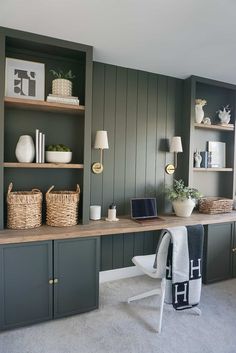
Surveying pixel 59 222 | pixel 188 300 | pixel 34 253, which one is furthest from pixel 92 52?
pixel 188 300

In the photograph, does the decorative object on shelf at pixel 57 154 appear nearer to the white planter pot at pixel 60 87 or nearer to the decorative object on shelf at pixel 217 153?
the white planter pot at pixel 60 87

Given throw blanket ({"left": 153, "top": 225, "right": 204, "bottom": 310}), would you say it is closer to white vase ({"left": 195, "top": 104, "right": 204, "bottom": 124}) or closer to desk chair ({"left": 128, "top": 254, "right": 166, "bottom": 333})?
desk chair ({"left": 128, "top": 254, "right": 166, "bottom": 333})

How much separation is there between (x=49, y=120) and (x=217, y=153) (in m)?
2.24

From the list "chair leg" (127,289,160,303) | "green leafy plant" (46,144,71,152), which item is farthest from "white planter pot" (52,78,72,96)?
"chair leg" (127,289,160,303)

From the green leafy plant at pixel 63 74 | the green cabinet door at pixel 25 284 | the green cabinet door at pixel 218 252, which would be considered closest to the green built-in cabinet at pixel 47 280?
the green cabinet door at pixel 25 284

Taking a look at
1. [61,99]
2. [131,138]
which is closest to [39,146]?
[61,99]

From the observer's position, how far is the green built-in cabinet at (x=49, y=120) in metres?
2.10

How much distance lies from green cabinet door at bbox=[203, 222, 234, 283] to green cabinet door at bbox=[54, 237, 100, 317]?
130 centimetres

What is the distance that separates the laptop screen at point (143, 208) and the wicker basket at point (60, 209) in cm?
71

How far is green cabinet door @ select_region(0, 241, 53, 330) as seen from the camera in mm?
1856

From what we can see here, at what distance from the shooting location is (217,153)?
10.8ft

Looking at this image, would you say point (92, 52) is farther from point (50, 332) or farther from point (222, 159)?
point (50, 332)

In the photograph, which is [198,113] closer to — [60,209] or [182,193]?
[182,193]

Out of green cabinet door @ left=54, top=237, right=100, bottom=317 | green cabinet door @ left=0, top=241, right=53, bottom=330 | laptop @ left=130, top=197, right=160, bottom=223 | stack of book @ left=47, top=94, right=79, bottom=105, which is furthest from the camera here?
laptop @ left=130, top=197, right=160, bottom=223
